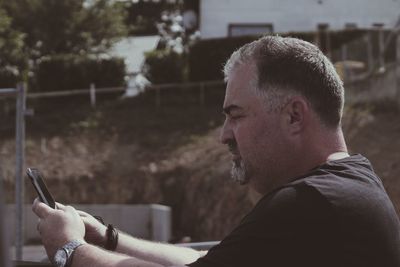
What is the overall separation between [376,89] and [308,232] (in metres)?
16.9

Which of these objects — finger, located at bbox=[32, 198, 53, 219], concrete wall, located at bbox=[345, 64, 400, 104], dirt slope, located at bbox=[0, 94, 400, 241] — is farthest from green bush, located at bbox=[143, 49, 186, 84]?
finger, located at bbox=[32, 198, 53, 219]

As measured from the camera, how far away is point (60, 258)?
2316 mm

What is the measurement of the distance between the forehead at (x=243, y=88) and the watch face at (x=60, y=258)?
2.44 feet

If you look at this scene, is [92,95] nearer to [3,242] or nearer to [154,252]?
[154,252]

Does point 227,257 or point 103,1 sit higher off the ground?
point 103,1

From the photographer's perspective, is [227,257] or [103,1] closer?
[227,257]

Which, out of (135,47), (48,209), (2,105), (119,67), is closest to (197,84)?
(119,67)

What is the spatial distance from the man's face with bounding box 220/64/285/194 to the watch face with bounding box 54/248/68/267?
640 millimetres

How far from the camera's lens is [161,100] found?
25.0 m

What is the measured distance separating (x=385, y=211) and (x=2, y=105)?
22656 millimetres

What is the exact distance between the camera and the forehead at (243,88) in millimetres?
2391

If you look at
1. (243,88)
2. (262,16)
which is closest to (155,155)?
(262,16)

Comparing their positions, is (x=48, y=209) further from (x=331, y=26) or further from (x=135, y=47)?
(x=135, y=47)

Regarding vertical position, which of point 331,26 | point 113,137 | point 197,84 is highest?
point 331,26
